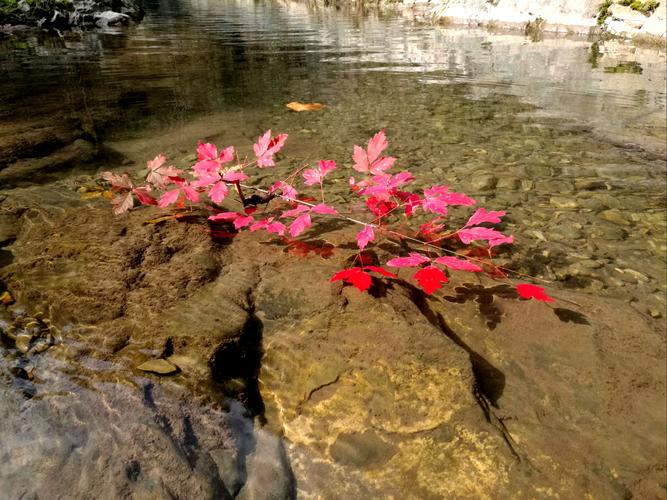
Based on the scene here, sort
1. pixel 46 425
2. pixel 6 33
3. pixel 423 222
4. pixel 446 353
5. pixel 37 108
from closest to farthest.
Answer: pixel 46 425, pixel 446 353, pixel 423 222, pixel 37 108, pixel 6 33

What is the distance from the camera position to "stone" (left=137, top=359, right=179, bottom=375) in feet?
4.67

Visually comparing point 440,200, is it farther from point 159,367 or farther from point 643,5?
point 643,5

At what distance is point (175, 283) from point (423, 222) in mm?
1654

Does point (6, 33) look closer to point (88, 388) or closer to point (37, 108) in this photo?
point (37, 108)

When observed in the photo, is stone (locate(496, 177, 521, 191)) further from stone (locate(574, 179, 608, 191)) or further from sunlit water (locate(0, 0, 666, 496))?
stone (locate(574, 179, 608, 191))

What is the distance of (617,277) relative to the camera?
2395mm

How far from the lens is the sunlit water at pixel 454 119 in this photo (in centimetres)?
276

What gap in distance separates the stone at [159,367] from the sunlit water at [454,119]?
0.34 ft

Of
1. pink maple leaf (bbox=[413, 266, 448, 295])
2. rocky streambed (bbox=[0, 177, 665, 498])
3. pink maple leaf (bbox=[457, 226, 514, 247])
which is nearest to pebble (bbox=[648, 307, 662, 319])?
rocky streambed (bbox=[0, 177, 665, 498])

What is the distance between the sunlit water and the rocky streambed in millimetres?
101

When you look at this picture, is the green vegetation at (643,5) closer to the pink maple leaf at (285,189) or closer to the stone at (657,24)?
the stone at (657,24)

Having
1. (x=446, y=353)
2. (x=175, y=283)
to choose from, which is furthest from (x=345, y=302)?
(x=175, y=283)

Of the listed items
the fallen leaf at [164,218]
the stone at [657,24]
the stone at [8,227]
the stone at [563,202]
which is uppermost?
the stone at [657,24]

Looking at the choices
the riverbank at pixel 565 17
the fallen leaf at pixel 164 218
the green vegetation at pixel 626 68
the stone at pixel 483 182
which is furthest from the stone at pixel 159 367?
the riverbank at pixel 565 17
